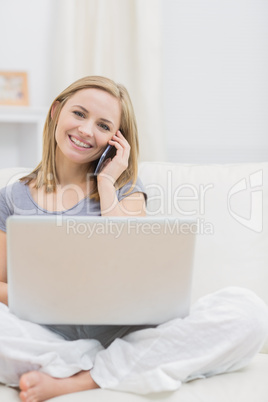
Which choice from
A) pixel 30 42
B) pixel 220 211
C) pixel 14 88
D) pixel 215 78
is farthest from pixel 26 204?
pixel 215 78

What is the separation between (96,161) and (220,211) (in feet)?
1.22

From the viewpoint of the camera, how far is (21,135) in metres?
2.71

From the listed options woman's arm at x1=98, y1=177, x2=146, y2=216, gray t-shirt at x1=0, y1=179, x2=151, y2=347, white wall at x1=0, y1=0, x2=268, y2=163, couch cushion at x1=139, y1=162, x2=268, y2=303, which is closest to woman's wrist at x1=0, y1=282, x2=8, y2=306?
gray t-shirt at x1=0, y1=179, x2=151, y2=347

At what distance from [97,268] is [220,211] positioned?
617 millimetres

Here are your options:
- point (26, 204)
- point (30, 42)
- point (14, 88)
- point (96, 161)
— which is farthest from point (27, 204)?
point (30, 42)

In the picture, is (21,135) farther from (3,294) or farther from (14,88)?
(3,294)

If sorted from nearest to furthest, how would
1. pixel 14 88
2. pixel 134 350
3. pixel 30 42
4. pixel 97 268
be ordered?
pixel 97 268 → pixel 134 350 → pixel 14 88 → pixel 30 42

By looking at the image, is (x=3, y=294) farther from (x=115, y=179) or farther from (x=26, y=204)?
(x=115, y=179)

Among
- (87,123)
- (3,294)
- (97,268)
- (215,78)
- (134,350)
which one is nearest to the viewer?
(97,268)

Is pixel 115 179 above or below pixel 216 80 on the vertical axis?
below

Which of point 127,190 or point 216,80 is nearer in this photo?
point 127,190

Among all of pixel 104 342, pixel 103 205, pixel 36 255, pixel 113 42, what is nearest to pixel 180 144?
pixel 113 42

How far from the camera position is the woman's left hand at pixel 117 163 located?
1.57 metres

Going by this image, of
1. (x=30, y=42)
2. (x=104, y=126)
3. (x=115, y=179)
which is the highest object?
(x=30, y=42)
